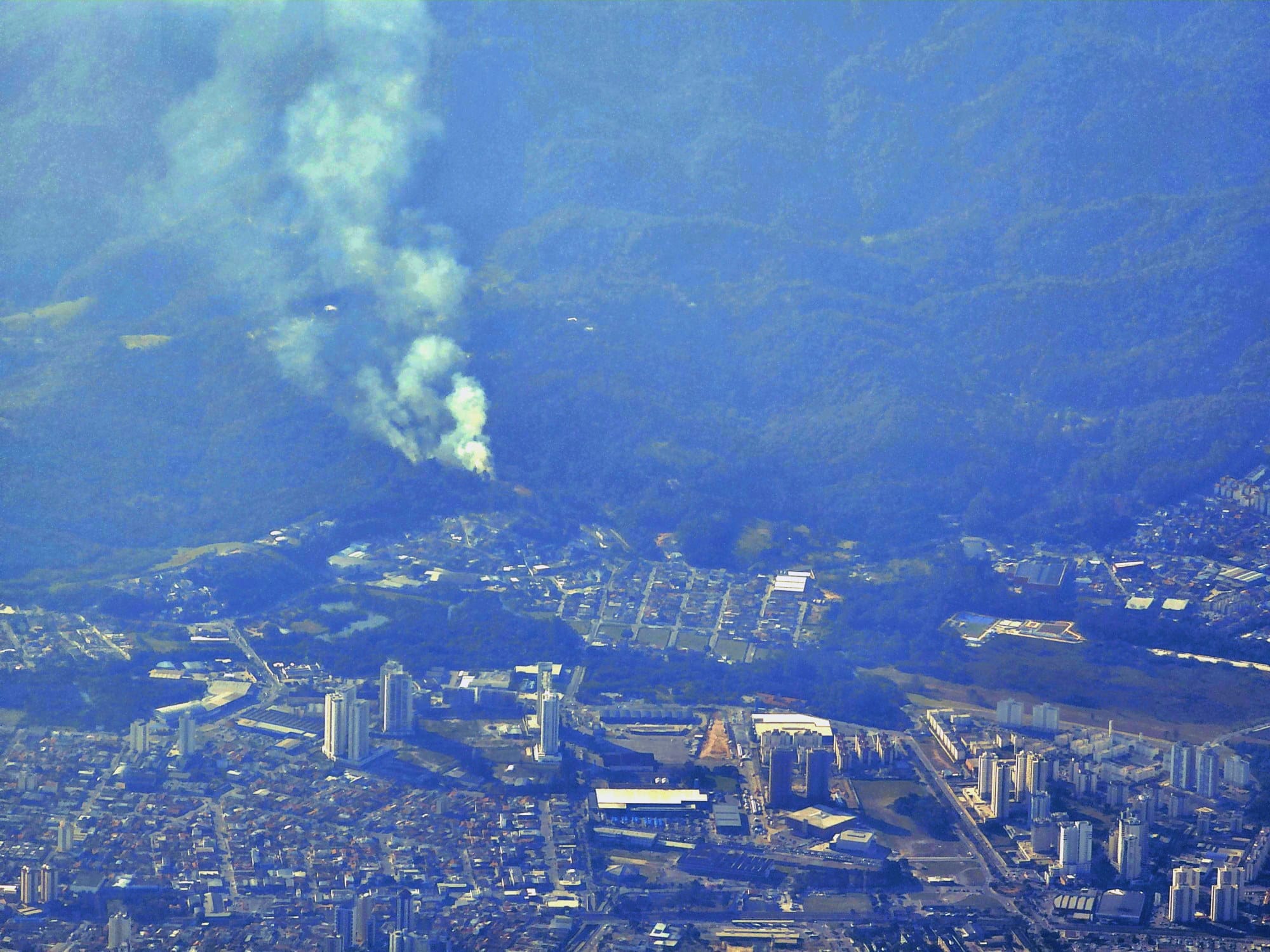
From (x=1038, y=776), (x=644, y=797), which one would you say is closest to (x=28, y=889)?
(x=644, y=797)

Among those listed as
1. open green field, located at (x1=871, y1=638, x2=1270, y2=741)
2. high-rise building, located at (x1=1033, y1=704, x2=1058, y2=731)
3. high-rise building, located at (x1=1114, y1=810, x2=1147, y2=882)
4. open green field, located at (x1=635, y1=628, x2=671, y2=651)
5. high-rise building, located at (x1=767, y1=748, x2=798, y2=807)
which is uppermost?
open green field, located at (x1=635, y1=628, x2=671, y2=651)

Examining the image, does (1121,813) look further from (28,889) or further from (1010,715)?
(28,889)

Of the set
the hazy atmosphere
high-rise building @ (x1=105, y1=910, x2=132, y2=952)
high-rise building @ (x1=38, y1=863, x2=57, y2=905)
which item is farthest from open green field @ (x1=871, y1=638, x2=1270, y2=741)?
high-rise building @ (x1=38, y1=863, x2=57, y2=905)

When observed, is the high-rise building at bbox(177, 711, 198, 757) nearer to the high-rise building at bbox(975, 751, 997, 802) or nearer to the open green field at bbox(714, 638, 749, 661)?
the open green field at bbox(714, 638, 749, 661)

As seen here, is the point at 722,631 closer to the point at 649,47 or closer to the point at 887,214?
the point at 887,214

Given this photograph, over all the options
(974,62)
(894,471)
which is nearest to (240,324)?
(894,471)
